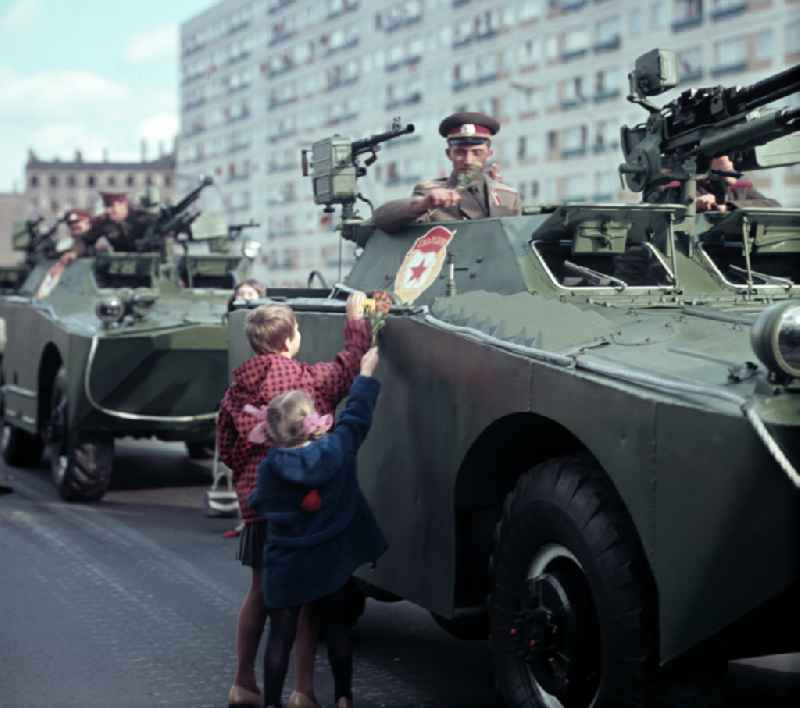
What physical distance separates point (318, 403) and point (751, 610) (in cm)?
214

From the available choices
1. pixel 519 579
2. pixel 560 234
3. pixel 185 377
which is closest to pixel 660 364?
pixel 519 579

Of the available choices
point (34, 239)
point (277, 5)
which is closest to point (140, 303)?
point (34, 239)

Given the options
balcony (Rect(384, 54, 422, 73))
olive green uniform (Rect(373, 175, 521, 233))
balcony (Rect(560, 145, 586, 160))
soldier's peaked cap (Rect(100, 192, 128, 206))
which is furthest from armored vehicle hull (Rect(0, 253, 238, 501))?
balcony (Rect(384, 54, 422, 73))

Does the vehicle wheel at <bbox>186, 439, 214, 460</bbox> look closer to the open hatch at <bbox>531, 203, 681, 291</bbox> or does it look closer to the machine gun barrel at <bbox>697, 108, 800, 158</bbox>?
the machine gun barrel at <bbox>697, 108, 800, 158</bbox>

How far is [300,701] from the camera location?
5332 millimetres

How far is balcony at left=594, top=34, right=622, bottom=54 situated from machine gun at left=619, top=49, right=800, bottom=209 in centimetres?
4602

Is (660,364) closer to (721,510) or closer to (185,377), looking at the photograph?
(721,510)

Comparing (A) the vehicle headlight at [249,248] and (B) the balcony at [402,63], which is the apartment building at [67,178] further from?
(A) the vehicle headlight at [249,248]

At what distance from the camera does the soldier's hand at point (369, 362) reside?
216 inches

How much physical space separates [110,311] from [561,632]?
7422mm

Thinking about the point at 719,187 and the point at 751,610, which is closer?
the point at 751,610

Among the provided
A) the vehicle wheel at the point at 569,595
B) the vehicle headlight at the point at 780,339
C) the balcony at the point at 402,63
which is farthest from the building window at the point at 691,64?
the vehicle headlight at the point at 780,339

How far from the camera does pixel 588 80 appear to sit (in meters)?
53.8

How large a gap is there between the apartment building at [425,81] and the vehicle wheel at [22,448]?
78.4 feet
